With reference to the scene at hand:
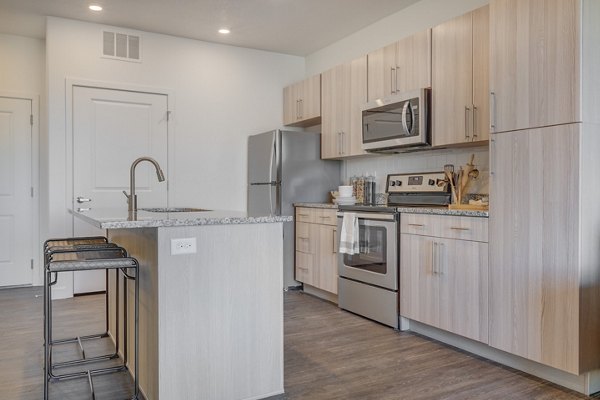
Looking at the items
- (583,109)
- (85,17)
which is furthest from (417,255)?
(85,17)

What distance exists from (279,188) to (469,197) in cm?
201

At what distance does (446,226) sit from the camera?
302cm

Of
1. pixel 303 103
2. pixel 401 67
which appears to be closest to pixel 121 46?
pixel 303 103

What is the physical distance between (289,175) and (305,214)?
0.46 m

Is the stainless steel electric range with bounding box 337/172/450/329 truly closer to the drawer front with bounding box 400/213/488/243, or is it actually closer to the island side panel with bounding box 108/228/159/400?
the drawer front with bounding box 400/213/488/243

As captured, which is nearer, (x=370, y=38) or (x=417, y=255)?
(x=417, y=255)

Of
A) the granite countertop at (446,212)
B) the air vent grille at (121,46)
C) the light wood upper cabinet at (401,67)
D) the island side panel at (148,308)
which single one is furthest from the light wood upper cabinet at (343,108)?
the island side panel at (148,308)

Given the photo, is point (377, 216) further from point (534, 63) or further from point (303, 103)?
point (303, 103)

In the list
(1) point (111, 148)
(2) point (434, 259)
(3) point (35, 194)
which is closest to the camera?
(2) point (434, 259)

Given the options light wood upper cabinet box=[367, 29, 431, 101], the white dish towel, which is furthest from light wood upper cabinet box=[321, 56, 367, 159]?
the white dish towel

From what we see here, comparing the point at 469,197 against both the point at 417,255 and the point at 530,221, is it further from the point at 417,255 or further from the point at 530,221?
the point at 530,221

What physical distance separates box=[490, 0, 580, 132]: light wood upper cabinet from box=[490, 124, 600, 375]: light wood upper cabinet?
98mm

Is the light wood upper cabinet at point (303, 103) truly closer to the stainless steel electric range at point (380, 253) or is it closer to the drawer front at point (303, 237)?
the drawer front at point (303, 237)

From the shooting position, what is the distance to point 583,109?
2303mm
